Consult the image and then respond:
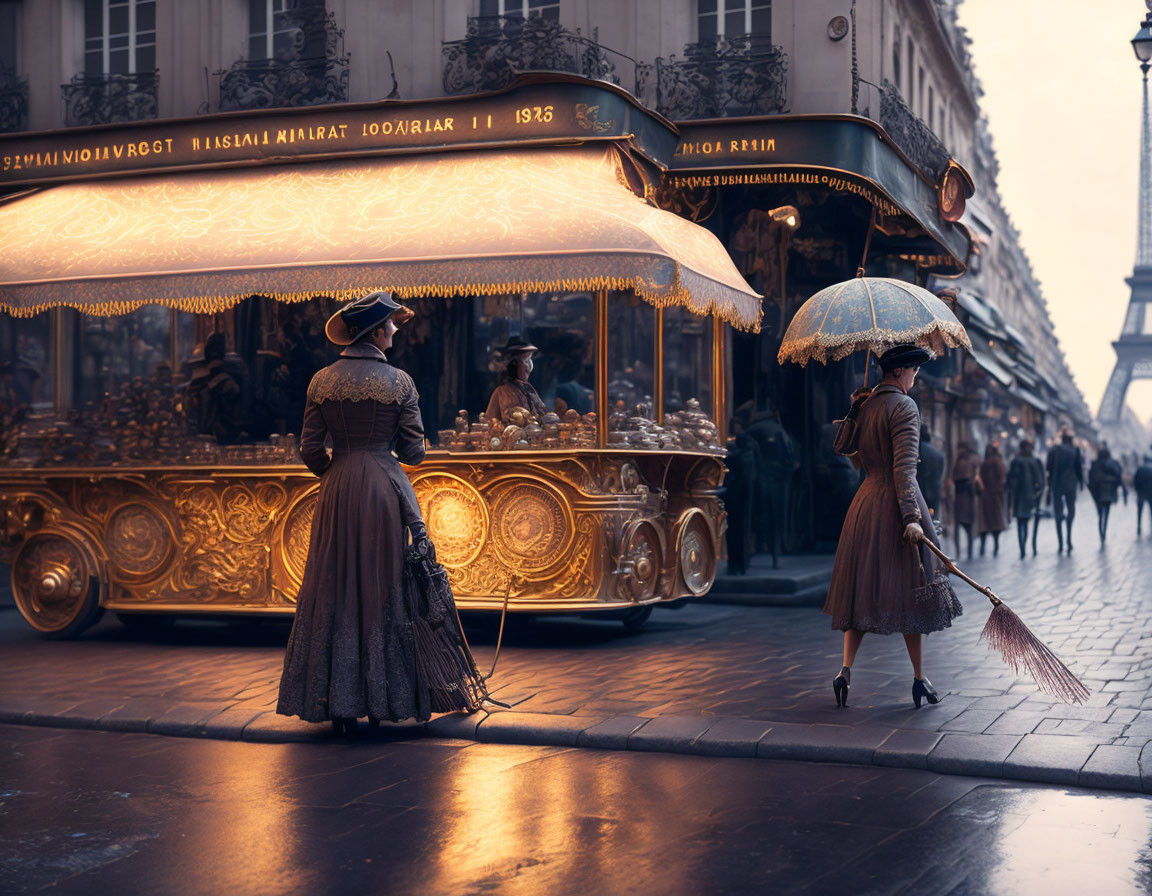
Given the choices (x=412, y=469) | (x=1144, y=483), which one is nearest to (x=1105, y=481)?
(x=1144, y=483)

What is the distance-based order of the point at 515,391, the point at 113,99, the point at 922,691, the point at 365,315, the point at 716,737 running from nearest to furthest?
the point at 716,737
the point at 365,315
the point at 922,691
the point at 515,391
the point at 113,99

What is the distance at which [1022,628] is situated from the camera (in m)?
6.76

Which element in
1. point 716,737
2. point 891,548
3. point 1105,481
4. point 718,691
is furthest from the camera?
point 1105,481

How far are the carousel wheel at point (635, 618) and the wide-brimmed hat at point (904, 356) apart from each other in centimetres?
420

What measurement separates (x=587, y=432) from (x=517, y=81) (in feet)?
10.2

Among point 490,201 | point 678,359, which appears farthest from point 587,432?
point 678,359

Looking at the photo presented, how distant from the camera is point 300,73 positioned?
46.9ft

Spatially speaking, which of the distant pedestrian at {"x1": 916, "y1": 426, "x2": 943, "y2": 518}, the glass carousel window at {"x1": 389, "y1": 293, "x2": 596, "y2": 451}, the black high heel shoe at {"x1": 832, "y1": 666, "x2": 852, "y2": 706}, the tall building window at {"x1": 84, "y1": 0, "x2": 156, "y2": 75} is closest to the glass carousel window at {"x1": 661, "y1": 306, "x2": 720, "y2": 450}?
the glass carousel window at {"x1": 389, "y1": 293, "x2": 596, "y2": 451}

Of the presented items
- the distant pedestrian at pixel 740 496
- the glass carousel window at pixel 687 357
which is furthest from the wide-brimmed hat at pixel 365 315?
the glass carousel window at pixel 687 357

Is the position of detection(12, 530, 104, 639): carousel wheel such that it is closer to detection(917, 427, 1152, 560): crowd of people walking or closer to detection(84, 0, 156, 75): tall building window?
detection(84, 0, 156, 75): tall building window

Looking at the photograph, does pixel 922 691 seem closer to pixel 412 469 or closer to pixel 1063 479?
pixel 412 469

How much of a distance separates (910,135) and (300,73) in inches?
269

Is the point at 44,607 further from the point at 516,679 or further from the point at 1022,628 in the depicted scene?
the point at 1022,628

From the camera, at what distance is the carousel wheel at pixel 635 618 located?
36.8ft
